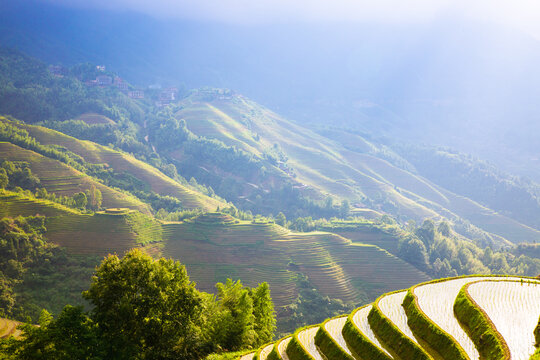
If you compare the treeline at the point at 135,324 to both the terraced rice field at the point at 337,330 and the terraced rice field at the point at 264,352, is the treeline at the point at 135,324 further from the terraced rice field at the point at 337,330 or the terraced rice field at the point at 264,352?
the terraced rice field at the point at 337,330

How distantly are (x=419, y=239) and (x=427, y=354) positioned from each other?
123 m

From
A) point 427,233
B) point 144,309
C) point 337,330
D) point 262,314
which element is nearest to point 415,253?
point 427,233

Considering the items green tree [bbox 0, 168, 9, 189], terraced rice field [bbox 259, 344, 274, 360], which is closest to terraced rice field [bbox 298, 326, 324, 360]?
terraced rice field [bbox 259, 344, 274, 360]

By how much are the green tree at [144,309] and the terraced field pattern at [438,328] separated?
7.22 meters

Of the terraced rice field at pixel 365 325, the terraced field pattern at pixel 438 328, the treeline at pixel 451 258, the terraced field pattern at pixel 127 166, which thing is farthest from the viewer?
the terraced field pattern at pixel 127 166

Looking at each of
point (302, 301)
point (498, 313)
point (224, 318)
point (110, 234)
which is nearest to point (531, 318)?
point (498, 313)

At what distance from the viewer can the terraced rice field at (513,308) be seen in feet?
78.7

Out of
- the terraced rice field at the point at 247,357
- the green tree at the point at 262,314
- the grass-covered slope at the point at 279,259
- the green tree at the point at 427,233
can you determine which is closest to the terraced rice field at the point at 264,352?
the terraced rice field at the point at 247,357

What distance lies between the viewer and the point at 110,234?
100000 mm

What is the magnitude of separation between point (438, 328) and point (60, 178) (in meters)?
127

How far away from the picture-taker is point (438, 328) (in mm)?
26484

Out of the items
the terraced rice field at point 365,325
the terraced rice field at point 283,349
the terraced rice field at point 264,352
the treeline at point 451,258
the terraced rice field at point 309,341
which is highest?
the terraced rice field at point 365,325

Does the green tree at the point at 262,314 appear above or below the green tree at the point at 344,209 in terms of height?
above

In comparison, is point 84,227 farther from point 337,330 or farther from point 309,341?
point 337,330
